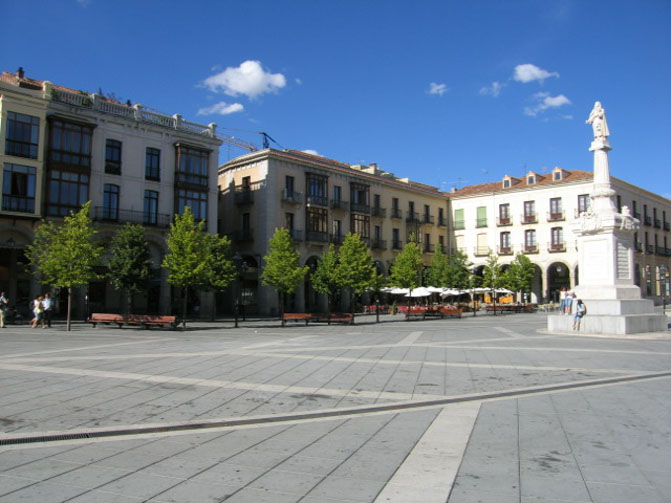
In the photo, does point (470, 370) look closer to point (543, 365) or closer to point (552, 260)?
point (543, 365)

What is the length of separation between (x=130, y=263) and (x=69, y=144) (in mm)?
8946

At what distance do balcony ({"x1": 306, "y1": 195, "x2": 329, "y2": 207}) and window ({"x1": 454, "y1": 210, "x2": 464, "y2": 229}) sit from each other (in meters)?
21.0

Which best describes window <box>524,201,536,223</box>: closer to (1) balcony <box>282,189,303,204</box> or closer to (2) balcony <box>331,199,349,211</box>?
(2) balcony <box>331,199,349,211</box>

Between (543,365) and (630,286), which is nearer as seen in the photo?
(543,365)

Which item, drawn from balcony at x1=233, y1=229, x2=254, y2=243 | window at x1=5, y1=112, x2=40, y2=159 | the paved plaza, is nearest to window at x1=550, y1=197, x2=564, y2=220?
balcony at x1=233, y1=229, x2=254, y2=243

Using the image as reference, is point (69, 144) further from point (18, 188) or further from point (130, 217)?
point (130, 217)

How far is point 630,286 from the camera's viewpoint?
69.0ft

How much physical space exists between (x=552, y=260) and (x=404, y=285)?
21307 millimetres

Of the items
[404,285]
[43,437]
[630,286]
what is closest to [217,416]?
[43,437]

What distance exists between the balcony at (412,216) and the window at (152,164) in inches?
1069

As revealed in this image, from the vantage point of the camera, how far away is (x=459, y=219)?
61.2 m

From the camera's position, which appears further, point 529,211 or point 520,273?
point 529,211

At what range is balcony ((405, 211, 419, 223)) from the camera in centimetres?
5484

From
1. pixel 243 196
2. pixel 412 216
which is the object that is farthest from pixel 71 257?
pixel 412 216
